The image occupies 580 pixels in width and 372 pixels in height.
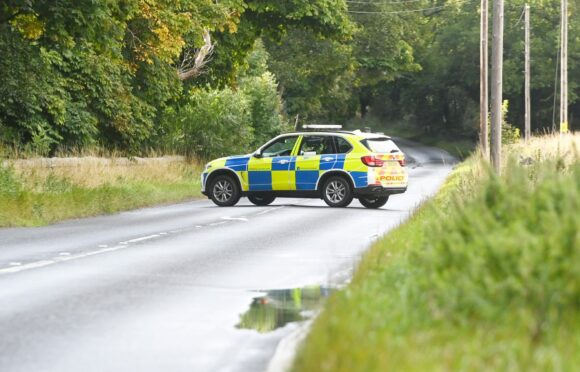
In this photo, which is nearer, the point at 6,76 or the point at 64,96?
the point at 6,76

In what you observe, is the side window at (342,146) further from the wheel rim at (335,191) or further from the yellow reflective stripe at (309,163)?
the wheel rim at (335,191)

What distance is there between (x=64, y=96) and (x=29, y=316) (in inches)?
873

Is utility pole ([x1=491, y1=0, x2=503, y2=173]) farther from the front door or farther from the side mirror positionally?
the front door

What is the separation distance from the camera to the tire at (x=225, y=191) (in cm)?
2900

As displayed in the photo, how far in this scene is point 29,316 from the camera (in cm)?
1055

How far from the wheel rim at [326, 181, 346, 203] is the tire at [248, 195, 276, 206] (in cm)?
213

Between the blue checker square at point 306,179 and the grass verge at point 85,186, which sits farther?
the blue checker square at point 306,179

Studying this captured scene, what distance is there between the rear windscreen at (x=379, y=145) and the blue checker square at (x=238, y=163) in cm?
293

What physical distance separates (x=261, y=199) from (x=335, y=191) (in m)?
2.62

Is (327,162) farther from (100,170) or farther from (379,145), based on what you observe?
(100,170)

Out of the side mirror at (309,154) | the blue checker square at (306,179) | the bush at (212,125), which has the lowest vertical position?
the blue checker square at (306,179)

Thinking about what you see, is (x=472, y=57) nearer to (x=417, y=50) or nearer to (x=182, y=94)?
(x=417, y=50)

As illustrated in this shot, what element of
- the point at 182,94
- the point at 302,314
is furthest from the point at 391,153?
the point at 302,314

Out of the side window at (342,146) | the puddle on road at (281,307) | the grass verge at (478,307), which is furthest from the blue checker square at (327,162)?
the grass verge at (478,307)
